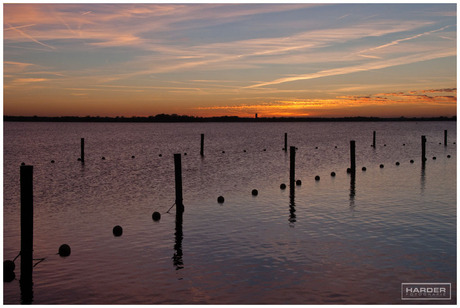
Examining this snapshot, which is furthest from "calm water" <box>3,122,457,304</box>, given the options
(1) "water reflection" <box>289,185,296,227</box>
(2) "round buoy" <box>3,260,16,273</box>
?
(2) "round buoy" <box>3,260,16,273</box>

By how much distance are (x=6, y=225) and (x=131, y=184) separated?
1454cm

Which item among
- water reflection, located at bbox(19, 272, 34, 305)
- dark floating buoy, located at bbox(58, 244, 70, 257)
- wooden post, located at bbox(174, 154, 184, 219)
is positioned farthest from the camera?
wooden post, located at bbox(174, 154, 184, 219)

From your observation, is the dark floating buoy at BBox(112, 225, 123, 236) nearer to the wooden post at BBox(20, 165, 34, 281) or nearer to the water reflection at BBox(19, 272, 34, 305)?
the wooden post at BBox(20, 165, 34, 281)

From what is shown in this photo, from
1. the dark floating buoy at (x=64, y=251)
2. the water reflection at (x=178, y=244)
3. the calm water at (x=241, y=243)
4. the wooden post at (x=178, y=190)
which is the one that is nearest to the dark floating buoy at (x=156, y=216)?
the calm water at (x=241, y=243)

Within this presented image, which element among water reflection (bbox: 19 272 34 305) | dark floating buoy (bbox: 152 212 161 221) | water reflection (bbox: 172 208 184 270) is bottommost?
water reflection (bbox: 19 272 34 305)

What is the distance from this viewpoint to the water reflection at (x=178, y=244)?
15422mm

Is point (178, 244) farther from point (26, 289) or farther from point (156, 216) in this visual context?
point (26, 289)

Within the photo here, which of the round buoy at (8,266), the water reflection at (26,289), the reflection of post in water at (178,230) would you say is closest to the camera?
the water reflection at (26,289)

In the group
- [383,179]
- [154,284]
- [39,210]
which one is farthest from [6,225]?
[383,179]

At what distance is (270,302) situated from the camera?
12.4 m

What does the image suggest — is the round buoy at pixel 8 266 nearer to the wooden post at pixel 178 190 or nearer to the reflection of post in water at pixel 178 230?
the reflection of post in water at pixel 178 230

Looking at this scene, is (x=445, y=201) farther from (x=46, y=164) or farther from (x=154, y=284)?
(x=46, y=164)

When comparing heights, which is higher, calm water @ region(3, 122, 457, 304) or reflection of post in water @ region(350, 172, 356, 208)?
reflection of post in water @ region(350, 172, 356, 208)

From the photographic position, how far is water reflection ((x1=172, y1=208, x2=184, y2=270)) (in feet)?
50.6
